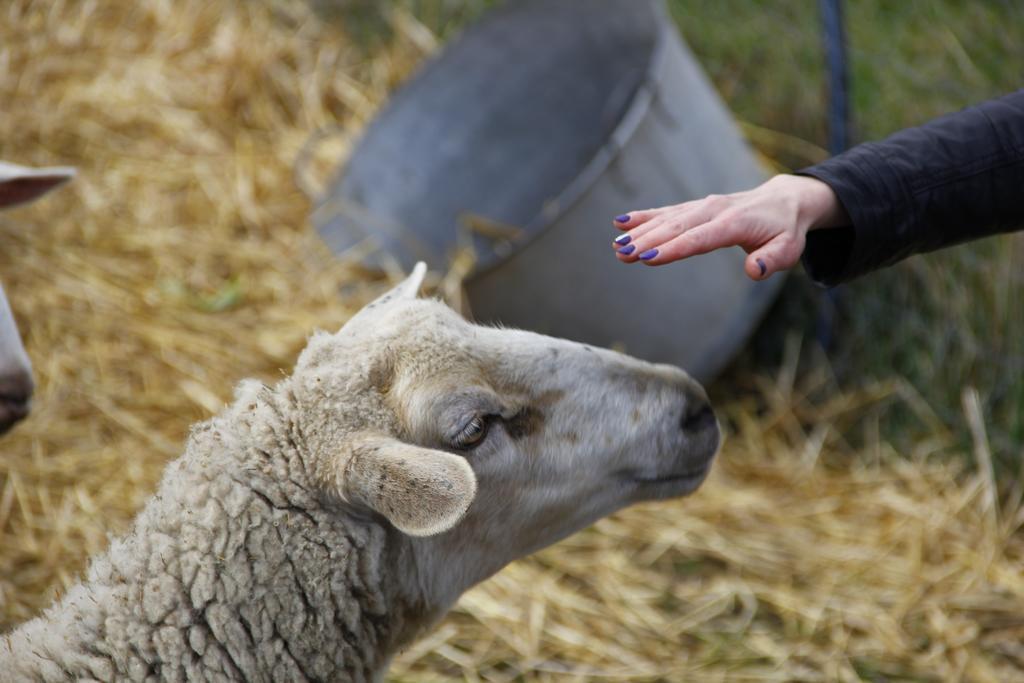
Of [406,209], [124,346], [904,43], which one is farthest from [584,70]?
[124,346]

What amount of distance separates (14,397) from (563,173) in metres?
3.11

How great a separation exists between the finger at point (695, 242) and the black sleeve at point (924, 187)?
0.26 meters

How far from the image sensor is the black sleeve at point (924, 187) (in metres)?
2.11

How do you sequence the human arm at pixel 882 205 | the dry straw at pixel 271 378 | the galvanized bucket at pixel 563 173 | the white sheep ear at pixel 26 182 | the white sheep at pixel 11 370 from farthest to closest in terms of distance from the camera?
the galvanized bucket at pixel 563 173 < the dry straw at pixel 271 378 < the white sheep ear at pixel 26 182 < the white sheep at pixel 11 370 < the human arm at pixel 882 205

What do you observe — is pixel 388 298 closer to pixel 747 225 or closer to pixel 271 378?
pixel 747 225

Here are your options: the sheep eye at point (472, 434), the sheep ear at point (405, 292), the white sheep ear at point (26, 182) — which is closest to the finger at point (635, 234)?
the sheep eye at point (472, 434)

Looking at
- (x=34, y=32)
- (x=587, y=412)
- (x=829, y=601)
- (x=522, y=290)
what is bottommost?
(x=829, y=601)

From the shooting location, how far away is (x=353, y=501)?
6.79 feet

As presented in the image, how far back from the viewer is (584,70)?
538cm

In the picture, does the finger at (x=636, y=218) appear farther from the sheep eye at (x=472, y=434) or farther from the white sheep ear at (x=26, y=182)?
the white sheep ear at (x=26, y=182)

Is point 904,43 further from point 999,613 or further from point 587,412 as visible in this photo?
point 587,412

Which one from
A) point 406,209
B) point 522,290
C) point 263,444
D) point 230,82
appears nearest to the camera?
point 263,444

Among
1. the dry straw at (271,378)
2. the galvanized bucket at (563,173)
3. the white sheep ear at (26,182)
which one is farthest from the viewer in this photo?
the galvanized bucket at (563,173)

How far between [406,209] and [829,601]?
2.68m
